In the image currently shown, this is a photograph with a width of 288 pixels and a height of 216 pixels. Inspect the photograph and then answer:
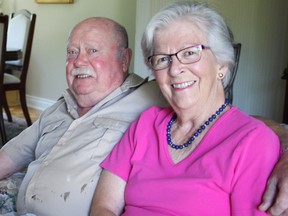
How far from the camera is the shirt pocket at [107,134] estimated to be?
1.27 meters

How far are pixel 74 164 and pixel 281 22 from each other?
2.67 m

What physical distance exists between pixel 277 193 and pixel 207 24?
477 millimetres

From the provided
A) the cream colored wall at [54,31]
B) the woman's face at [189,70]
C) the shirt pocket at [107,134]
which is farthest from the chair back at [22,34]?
the woman's face at [189,70]

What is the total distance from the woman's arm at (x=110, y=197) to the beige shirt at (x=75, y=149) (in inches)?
2.6

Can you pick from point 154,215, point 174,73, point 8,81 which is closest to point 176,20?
point 174,73

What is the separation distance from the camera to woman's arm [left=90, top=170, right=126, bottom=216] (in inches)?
45.4

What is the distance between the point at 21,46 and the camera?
4043 mm

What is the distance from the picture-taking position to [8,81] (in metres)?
3.79

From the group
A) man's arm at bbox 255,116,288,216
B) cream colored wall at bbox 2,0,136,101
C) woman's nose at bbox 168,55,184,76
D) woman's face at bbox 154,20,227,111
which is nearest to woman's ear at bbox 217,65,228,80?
woman's face at bbox 154,20,227,111

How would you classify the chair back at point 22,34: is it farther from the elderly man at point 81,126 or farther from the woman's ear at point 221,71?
the woman's ear at point 221,71

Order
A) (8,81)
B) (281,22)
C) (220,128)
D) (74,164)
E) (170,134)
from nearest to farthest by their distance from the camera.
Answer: (220,128) → (170,134) → (74,164) → (281,22) → (8,81)

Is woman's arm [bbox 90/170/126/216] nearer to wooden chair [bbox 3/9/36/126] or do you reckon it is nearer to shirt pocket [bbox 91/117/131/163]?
shirt pocket [bbox 91/117/131/163]

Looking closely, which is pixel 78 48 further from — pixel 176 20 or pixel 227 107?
pixel 227 107

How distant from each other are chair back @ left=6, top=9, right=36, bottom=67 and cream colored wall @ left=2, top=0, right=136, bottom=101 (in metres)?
0.43
